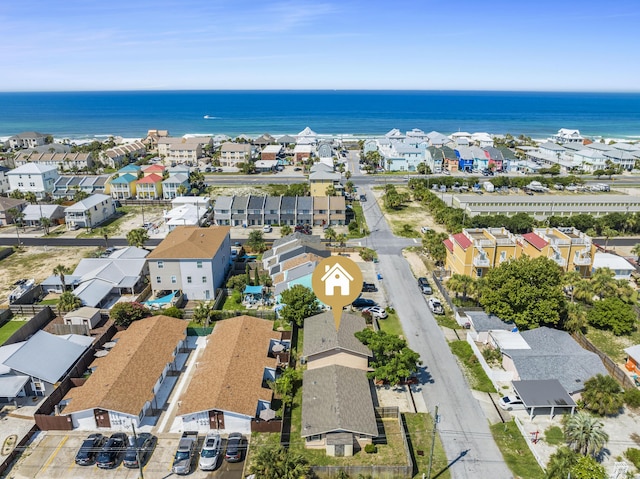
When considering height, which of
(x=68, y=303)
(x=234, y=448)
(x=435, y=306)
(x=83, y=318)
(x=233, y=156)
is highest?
(x=233, y=156)

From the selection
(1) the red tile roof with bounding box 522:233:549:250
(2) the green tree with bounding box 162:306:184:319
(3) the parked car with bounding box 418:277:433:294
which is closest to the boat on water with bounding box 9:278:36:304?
(2) the green tree with bounding box 162:306:184:319

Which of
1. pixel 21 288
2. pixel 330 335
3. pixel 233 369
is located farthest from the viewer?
pixel 21 288

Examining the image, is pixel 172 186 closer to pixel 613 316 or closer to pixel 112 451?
pixel 112 451

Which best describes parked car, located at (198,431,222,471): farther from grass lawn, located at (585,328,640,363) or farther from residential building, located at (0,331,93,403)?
grass lawn, located at (585,328,640,363)

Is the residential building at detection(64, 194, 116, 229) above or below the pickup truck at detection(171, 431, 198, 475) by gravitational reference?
above

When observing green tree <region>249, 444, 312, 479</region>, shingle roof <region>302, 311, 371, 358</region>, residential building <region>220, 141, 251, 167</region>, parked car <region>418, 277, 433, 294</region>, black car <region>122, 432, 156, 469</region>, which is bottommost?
black car <region>122, 432, 156, 469</region>

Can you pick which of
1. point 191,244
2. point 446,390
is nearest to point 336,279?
point 446,390

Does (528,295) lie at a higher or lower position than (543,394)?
higher

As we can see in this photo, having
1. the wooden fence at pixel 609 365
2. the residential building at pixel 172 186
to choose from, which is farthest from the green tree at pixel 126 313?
the residential building at pixel 172 186
